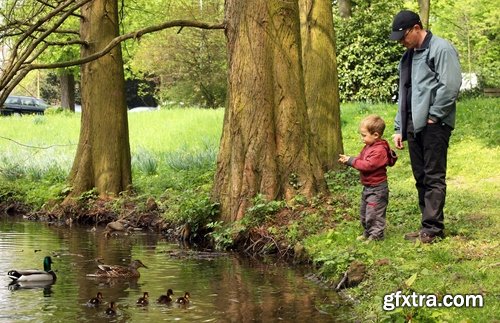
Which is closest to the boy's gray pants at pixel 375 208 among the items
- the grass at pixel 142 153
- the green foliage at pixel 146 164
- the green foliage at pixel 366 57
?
the grass at pixel 142 153

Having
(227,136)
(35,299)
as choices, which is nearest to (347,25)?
(227,136)

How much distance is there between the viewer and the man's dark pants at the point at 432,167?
1007cm

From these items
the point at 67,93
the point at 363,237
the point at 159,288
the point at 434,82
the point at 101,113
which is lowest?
the point at 159,288

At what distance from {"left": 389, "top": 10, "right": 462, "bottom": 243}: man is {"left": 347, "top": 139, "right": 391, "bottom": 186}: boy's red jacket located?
0.42 metres

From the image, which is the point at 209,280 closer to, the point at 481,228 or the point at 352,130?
the point at 481,228

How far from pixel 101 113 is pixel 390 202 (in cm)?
A: 675

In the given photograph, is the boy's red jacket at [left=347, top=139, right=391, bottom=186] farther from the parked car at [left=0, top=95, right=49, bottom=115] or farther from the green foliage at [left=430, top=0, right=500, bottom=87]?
the parked car at [left=0, top=95, right=49, bottom=115]

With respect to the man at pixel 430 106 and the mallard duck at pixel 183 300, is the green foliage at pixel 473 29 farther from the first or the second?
the mallard duck at pixel 183 300

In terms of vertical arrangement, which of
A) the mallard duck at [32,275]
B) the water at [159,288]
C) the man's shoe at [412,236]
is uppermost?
the man's shoe at [412,236]

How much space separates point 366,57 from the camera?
2928cm

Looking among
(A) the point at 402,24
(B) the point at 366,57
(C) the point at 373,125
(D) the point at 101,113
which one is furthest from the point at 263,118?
(B) the point at 366,57

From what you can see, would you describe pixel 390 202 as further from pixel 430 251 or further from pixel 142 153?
pixel 142 153

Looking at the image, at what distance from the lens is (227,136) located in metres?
13.8

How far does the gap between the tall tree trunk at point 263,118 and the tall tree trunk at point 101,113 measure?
487cm
